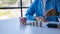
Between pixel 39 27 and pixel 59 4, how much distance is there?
0.80 m

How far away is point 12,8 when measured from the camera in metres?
2.82

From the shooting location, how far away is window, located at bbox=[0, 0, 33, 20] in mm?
2729

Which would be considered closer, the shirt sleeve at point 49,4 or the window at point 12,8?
the shirt sleeve at point 49,4

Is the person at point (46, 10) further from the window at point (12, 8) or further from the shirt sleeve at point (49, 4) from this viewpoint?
the window at point (12, 8)

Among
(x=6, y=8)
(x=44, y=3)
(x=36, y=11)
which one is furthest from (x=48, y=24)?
(x=6, y=8)

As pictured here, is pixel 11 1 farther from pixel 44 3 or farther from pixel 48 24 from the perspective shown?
pixel 48 24

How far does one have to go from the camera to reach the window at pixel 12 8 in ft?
8.95

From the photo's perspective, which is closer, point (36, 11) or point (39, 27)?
point (39, 27)

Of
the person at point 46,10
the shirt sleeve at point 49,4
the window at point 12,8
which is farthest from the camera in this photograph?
the window at point 12,8

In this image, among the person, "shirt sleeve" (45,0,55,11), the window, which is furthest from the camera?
the window

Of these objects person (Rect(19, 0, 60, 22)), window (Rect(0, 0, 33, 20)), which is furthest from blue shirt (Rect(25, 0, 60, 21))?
window (Rect(0, 0, 33, 20))

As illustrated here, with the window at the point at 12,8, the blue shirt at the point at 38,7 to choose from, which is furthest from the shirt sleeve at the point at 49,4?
the window at the point at 12,8

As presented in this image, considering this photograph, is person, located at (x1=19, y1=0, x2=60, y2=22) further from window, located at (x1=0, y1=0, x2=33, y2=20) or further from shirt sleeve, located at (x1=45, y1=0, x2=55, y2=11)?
window, located at (x1=0, y1=0, x2=33, y2=20)

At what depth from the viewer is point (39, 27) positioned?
1366mm
